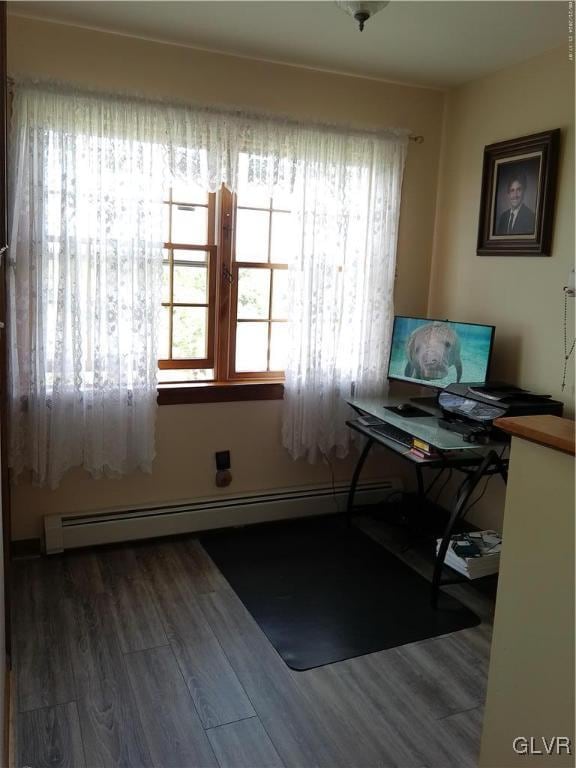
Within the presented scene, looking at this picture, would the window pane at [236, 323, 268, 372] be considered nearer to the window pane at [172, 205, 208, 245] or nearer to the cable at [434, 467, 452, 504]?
the window pane at [172, 205, 208, 245]

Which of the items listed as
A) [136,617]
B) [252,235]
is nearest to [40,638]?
[136,617]

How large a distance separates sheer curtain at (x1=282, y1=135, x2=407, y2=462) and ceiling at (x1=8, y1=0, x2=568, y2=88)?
453 millimetres

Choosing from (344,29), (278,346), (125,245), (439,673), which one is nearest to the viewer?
(439,673)

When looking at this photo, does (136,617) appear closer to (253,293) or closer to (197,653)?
(197,653)

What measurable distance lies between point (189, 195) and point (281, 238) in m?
0.54

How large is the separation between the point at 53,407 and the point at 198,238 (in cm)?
112

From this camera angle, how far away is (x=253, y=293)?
3.45 meters

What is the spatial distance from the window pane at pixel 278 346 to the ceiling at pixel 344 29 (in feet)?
4.46

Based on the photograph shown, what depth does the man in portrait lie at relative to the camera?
121 inches

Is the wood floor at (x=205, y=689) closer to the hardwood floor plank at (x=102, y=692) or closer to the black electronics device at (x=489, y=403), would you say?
the hardwood floor plank at (x=102, y=692)

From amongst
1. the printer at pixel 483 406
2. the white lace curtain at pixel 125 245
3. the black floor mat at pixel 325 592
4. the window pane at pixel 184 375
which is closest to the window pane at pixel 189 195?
the white lace curtain at pixel 125 245

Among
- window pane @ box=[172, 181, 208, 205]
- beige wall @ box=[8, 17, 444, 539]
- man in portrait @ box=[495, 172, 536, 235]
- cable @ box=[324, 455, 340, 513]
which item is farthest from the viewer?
cable @ box=[324, 455, 340, 513]

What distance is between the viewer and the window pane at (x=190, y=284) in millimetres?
3297
